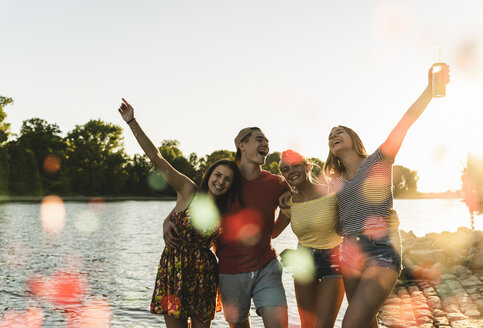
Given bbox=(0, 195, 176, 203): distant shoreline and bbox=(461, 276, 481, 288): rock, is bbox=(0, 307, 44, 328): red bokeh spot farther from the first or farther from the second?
bbox=(0, 195, 176, 203): distant shoreline

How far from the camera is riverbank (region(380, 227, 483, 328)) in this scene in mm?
9633

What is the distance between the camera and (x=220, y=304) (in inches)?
204

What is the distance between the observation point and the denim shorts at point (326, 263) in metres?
4.73

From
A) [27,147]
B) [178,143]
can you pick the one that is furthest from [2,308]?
[178,143]

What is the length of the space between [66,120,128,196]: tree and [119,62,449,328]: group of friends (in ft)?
289

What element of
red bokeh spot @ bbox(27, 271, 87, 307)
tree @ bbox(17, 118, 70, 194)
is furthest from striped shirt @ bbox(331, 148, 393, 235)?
tree @ bbox(17, 118, 70, 194)

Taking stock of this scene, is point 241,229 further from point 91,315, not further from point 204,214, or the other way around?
point 91,315

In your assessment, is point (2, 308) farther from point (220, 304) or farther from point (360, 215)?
point (360, 215)

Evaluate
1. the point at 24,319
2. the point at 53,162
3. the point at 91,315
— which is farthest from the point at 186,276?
the point at 53,162

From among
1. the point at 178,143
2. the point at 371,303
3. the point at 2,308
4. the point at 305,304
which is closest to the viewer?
the point at 371,303

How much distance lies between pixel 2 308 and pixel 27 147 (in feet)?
256

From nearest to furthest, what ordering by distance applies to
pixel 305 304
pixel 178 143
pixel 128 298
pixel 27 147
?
1. pixel 305 304
2. pixel 128 298
3. pixel 27 147
4. pixel 178 143

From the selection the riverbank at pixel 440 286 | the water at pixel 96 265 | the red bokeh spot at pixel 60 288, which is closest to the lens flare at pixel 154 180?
the water at pixel 96 265

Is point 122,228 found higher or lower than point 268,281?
lower
